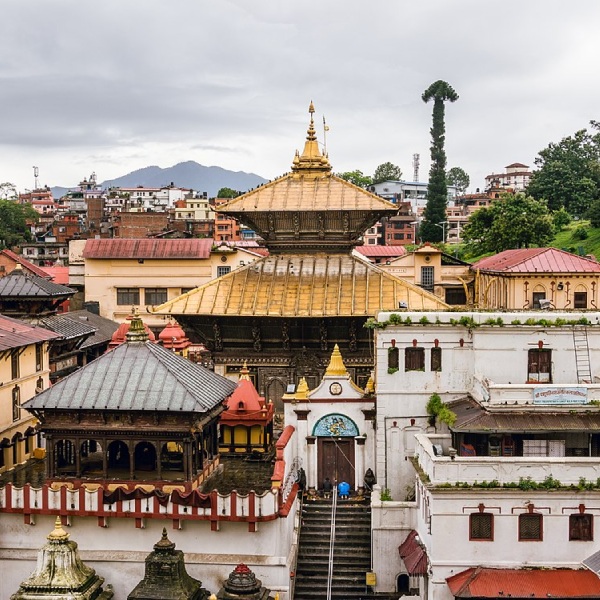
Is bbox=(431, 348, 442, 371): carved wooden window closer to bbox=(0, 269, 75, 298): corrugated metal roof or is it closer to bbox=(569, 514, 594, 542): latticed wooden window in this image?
bbox=(569, 514, 594, 542): latticed wooden window

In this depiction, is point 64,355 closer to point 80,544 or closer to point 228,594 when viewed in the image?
point 80,544

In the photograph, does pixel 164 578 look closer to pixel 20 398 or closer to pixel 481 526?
pixel 481 526

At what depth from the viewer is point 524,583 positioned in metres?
25.4

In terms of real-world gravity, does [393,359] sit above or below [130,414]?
above

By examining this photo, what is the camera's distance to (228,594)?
24.8 m

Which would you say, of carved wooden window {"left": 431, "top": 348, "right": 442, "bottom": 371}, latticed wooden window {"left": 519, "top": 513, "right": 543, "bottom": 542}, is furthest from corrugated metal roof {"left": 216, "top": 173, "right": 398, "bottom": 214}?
latticed wooden window {"left": 519, "top": 513, "right": 543, "bottom": 542}

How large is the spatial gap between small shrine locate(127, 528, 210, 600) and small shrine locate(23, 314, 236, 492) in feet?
9.04

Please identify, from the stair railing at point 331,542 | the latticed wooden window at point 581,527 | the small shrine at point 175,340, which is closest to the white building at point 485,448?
the latticed wooden window at point 581,527

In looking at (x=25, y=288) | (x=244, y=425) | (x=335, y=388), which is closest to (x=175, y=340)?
(x=25, y=288)

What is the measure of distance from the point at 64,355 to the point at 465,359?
28.9 m

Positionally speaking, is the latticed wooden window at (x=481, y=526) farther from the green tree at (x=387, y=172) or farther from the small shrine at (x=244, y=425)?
the green tree at (x=387, y=172)

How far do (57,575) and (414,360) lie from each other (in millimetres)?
Answer: 13036

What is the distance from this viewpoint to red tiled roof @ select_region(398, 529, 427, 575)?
26969mm

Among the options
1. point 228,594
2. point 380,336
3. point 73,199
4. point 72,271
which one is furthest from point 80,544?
point 73,199
